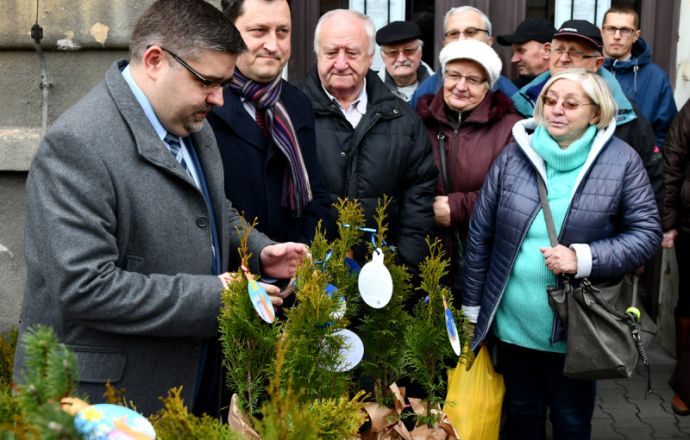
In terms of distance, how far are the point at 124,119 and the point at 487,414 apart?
81.6 inches

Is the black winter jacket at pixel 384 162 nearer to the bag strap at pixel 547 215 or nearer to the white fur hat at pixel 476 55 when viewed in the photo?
the white fur hat at pixel 476 55

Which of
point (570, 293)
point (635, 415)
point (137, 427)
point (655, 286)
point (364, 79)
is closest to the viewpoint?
point (137, 427)

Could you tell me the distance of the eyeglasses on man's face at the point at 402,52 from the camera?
200 inches

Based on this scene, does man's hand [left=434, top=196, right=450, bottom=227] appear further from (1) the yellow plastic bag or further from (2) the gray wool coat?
(2) the gray wool coat

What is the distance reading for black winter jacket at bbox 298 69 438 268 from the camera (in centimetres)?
383

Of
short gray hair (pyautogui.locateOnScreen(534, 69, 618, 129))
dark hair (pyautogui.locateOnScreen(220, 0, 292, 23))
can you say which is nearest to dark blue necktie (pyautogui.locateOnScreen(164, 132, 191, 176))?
dark hair (pyautogui.locateOnScreen(220, 0, 292, 23))

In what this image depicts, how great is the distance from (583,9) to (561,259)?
9.78 feet

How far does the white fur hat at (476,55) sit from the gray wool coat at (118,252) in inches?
79.8

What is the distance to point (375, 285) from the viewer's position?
2.26 metres

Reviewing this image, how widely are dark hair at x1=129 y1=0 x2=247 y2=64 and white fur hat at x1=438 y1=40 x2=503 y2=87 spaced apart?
2.00 meters

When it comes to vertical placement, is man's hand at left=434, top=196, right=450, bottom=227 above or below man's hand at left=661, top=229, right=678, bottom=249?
above

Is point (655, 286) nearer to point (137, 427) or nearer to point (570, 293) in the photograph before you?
point (570, 293)

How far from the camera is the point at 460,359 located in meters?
2.40

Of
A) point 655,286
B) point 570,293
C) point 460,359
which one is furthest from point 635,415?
point 460,359
